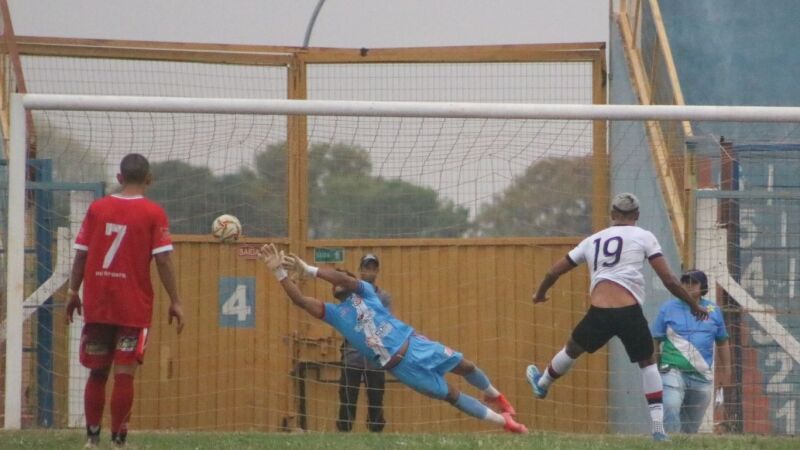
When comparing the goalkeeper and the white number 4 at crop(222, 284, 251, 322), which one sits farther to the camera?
the white number 4 at crop(222, 284, 251, 322)

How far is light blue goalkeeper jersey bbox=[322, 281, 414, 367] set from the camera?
442 inches

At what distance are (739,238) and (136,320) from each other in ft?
21.7

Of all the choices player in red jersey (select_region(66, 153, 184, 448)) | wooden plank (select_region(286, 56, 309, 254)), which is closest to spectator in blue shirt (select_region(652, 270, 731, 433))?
wooden plank (select_region(286, 56, 309, 254))

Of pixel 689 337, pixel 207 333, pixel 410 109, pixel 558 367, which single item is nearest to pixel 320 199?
pixel 207 333

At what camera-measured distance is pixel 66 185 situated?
12.8 metres

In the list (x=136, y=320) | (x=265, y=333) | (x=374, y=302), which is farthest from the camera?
(x=265, y=333)

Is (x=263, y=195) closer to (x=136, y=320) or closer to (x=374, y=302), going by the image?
(x=374, y=302)

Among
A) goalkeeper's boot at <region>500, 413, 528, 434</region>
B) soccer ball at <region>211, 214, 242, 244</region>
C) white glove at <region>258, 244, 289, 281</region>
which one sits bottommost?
goalkeeper's boot at <region>500, 413, 528, 434</region>

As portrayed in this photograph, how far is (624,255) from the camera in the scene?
1043 cm

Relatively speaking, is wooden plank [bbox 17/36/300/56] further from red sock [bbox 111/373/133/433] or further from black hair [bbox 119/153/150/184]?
red sock [bbox 111/373/133/433]

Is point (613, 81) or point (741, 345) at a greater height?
point (613, 81)

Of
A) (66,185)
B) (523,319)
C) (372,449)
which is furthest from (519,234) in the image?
(372,449)

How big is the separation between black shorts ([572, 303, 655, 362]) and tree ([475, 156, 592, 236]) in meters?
3.45

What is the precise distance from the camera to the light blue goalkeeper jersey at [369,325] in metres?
11.2
